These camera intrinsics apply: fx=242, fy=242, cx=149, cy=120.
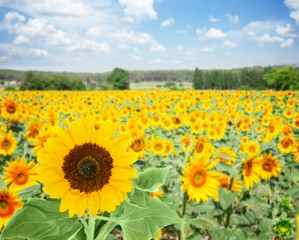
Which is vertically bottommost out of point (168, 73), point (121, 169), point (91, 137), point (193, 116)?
point (193, 116)

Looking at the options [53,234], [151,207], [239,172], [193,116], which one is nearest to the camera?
[53,234]

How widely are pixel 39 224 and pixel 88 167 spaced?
0.23 m

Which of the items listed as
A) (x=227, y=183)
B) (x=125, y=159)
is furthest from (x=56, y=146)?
(x=227, y=183)

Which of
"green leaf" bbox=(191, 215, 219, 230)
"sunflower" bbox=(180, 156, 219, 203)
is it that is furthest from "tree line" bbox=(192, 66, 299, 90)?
"sunflower" bbox=(180, 156, 219, 203)

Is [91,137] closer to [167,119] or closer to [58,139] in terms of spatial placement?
[58,139]

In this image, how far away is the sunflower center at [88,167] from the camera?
87cm

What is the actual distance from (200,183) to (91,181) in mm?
1683

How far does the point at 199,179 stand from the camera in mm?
2350

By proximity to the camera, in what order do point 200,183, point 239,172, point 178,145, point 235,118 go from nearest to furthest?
point 200,183 < point 239,172 < point 178,145 < point 235,118

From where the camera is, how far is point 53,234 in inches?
30.9

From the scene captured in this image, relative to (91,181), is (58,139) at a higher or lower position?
higher

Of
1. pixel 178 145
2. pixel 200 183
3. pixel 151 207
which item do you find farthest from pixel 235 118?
pixel 151 207

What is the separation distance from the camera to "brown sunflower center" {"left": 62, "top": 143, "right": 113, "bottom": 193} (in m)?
0.87

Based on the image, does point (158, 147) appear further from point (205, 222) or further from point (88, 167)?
point (88, 167)
